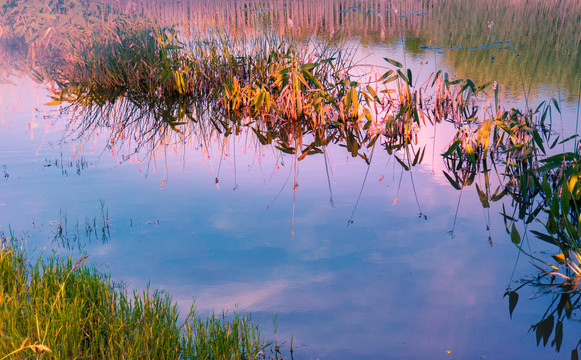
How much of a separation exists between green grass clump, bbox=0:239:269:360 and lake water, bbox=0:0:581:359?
332 mm

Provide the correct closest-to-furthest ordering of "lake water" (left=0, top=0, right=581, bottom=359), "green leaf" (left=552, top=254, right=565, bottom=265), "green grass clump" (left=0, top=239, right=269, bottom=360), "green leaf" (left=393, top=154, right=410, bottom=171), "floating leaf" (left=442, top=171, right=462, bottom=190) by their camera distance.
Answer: "green grass clump" (left=0, top=239, right=269, bottom=360) → "lake water" (left=0, top=0, right=581, bottom=359) → "green leaf" (left=552, top=254, right=565, bottom=265) → "floating leaf" (left=442, top=171, right=462, bottom=190) → "green leaf" (left=393, top=154, right=410, bottom=171)

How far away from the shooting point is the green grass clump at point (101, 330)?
8.36 ft

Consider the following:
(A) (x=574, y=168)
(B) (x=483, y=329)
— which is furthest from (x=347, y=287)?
(A) (x=574, y=168)

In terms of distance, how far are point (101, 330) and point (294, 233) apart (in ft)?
5.78

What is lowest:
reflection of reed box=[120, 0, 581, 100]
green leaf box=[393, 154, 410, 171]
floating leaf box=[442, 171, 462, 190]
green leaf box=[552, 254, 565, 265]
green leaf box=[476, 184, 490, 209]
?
green leaf box=[393, 154, 410, 171]

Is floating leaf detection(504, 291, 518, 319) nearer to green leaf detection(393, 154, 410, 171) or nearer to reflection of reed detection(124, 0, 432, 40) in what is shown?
green leaf detection(393, 154, 410, 171)

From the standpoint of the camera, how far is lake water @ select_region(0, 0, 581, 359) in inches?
118

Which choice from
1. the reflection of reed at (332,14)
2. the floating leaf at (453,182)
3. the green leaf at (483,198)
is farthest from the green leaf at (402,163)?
the reflection of reed at (332,14)

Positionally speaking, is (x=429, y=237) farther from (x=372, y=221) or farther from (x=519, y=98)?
(x=519, y=98)

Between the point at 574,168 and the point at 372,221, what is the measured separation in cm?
A: 152

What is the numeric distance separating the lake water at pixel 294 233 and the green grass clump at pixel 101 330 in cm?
33

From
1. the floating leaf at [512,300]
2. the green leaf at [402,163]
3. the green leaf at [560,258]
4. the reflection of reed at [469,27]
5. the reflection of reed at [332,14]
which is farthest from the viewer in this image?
the reflection of reed at [332,14]

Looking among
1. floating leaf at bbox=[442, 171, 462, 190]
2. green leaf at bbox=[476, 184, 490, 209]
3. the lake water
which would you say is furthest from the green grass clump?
floating leaf at bbox=[442, 171, 462, 190]

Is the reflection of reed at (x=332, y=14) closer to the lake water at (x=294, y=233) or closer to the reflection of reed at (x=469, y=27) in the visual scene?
the reflection of reed at (x=469, y=27)
